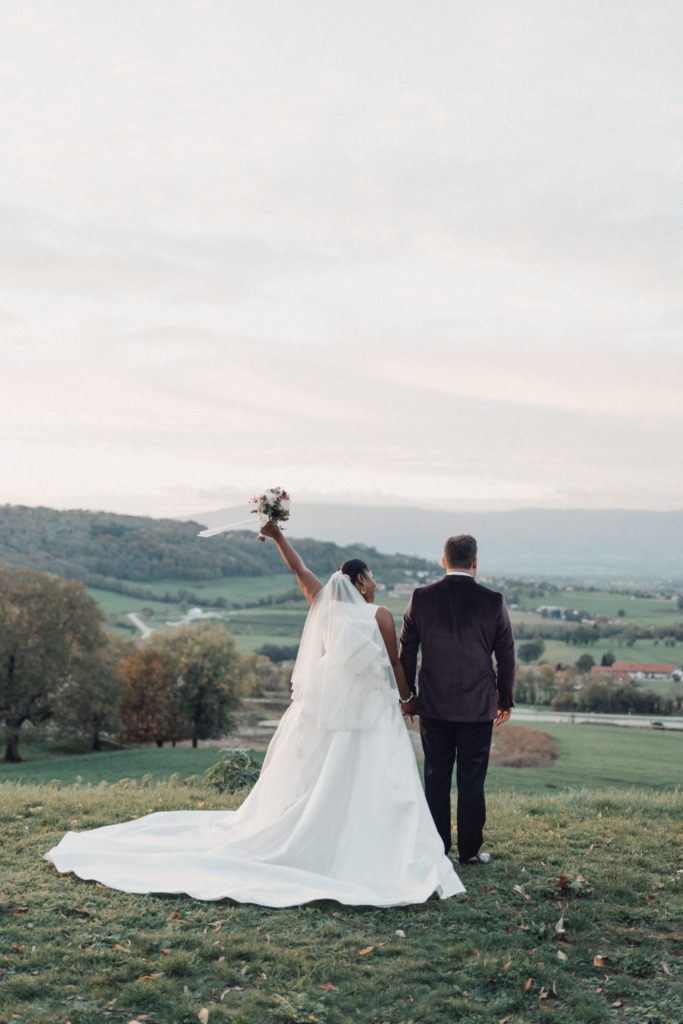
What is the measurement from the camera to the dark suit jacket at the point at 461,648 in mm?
7629

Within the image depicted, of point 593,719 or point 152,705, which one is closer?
point 152,705

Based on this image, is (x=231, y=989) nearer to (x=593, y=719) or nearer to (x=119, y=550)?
(x=593, y=719)

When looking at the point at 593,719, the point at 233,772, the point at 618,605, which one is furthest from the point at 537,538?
the point at 233,772

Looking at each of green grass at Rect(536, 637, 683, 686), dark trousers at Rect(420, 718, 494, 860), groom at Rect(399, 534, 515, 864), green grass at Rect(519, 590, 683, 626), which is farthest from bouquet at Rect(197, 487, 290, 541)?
green grass at Rect(519, 590, 683, 626)

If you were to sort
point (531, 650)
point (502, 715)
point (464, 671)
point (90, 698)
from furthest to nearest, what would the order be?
point (531, 650)
point (90, 698)
point (502, 715)
point (464, 671)

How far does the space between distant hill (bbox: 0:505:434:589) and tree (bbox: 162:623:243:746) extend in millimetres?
38962

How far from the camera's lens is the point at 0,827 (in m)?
8.47

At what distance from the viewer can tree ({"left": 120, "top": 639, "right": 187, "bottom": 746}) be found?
49.0 meters

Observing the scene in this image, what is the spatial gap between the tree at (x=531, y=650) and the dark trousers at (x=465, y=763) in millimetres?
58950

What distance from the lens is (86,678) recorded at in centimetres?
4231

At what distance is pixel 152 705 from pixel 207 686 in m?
3.21

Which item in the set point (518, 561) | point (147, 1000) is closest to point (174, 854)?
point (147, 1000)

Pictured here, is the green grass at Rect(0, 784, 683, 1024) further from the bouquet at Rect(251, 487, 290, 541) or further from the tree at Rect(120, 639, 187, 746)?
the tree at Rect(120, 639, 187, 746)

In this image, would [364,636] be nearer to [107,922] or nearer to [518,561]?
[107,922]
